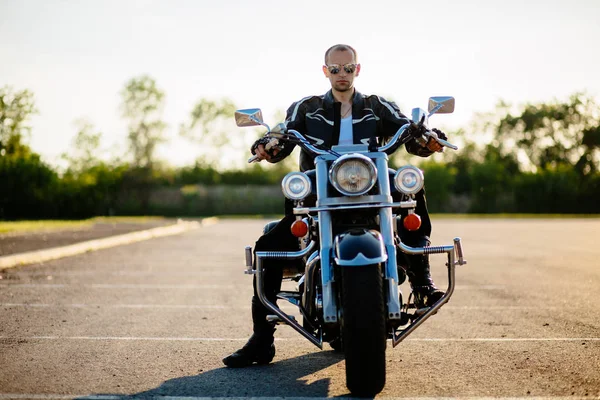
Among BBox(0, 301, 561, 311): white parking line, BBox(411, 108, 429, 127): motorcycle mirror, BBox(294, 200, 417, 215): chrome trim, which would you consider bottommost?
BBox(0, 301, 561, 311): white parking line

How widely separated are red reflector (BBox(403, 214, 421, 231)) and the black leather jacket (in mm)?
551

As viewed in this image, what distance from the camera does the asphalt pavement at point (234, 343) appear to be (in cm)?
476

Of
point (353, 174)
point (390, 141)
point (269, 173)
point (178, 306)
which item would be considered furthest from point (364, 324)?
point (269, 173)

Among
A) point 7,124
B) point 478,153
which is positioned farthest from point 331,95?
point 478,153

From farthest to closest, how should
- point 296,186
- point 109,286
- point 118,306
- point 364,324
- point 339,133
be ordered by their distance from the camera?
point 109,286 → point 118,306 → point 339,133 → point 296,186 → point 364,324

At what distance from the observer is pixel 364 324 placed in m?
4.27

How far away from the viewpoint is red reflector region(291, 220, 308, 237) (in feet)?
16.3

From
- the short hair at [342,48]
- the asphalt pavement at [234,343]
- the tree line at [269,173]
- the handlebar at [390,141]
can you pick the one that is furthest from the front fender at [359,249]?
the tree line at [269,173]

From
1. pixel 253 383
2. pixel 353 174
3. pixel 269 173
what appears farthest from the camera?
pixel 269 173

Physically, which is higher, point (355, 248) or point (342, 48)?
point (342, 48)

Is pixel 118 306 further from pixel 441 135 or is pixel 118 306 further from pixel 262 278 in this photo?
pixel 441 135

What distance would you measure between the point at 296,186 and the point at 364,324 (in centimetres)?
102

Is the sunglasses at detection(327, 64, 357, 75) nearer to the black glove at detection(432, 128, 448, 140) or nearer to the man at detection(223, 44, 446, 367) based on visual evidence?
the man at detection(223, 44, 446, 367)

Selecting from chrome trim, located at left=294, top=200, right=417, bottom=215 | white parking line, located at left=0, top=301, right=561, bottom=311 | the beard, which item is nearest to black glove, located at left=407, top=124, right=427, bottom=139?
chrome trim, located at left=294, top=200, right=417, bottom=215
